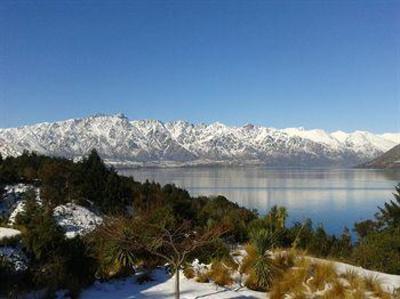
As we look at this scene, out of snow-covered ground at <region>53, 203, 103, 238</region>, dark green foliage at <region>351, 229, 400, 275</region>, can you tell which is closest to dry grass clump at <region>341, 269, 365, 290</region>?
dark green foliage at <region>351, 229, 400, 275</region>

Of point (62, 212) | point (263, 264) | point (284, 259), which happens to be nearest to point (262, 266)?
point (263, 264)

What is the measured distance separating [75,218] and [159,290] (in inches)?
584

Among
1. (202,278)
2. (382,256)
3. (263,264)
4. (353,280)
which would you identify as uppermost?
(263,264)

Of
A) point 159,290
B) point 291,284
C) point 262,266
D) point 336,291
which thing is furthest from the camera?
point 159,290

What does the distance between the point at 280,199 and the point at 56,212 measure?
2941 inches

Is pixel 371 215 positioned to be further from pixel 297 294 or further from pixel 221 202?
pixel 297 294

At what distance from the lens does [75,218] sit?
2602 centimetres

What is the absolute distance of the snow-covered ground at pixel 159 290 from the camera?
11.5m

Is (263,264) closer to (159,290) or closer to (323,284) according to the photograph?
(323,284)

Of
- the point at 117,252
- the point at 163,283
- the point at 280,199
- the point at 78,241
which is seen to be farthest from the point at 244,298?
the point at 280,199

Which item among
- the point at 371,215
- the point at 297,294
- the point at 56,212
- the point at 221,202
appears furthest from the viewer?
the point at 371,215

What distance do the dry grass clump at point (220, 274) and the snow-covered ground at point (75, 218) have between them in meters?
12.5

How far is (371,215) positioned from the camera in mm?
74250

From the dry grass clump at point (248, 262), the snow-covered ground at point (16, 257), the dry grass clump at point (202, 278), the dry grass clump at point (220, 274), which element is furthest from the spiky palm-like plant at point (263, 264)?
the snow-covered ground at point (16, 257)
